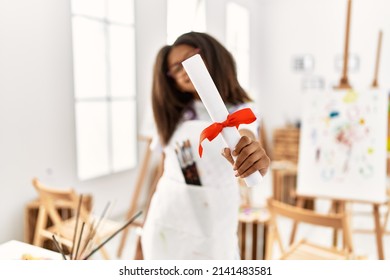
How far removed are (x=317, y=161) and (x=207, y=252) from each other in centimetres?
100

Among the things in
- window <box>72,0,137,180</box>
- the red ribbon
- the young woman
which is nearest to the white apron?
the young woman

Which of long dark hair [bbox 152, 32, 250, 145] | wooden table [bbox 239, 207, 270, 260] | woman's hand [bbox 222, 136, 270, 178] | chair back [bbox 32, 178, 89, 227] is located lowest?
wooden table [bbox 239, 207, 270, 260]

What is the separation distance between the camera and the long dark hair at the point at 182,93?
1.00 meters

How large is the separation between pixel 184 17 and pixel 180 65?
0.17m

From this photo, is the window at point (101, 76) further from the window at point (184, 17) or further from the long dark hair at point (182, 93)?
the long dark hair at point (182, 93)

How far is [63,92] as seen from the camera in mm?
1218

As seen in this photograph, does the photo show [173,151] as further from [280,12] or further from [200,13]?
[280,12]

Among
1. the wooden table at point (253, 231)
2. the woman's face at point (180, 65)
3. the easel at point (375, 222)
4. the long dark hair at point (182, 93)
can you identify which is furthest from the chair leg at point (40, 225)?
the easel at point (375, 222)

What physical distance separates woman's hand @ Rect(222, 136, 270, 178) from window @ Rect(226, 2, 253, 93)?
0.51m

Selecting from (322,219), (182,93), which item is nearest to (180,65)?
(182,93)

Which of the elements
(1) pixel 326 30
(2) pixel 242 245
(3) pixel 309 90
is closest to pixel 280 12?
(1) pixel 326 30

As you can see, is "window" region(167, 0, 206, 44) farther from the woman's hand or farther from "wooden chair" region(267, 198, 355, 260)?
"wooden chair" region(267, 198, 355, 260)

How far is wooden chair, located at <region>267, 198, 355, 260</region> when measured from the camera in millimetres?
1421

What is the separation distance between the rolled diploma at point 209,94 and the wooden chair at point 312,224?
0.78 meters
